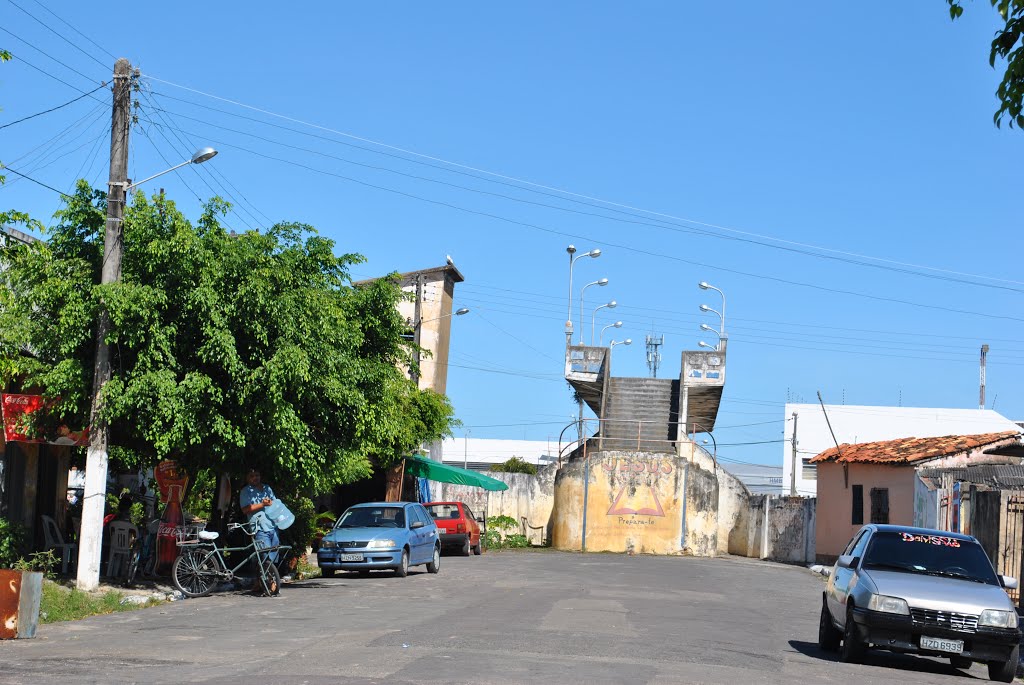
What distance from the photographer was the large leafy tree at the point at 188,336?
18141 mm

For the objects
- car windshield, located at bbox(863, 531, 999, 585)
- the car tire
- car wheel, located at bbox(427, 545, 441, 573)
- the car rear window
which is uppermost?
car windshield, located at bbox(863, 531, 999, 585)

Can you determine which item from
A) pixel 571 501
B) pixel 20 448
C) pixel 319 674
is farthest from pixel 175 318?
pixel 571 501

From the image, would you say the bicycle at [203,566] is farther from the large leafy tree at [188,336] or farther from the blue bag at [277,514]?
the large leafy tree at [188,336]

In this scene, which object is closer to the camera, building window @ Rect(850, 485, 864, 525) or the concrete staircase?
building window @ Rect(850, 485, 864, 525)

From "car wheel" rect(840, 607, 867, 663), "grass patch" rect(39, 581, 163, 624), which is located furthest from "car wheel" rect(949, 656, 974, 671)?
"grass patch" rect(39, 581, 163, 624)

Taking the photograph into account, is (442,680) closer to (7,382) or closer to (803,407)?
(7,382)

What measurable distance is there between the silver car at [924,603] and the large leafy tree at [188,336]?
873 centimetres

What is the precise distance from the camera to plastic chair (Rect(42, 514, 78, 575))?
20.1m

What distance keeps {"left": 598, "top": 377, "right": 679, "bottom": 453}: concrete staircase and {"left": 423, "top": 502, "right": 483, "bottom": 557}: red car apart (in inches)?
396

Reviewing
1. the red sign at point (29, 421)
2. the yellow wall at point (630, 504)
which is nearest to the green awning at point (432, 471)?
the yellow wall at point (630, 504)

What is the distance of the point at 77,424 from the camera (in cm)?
1912

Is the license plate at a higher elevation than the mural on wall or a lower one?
lower

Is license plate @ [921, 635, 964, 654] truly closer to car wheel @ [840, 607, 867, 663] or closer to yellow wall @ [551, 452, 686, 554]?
car wheel @ [840, 607, 867, 663]

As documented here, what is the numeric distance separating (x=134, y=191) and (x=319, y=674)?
11300 millimetres
